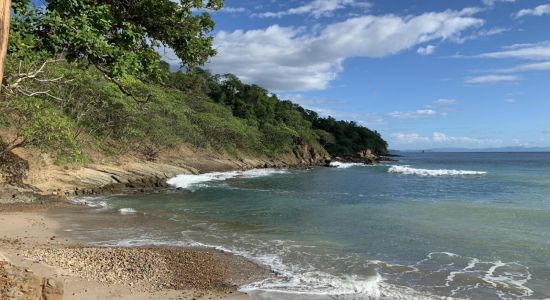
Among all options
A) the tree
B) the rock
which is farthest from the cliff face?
the rock

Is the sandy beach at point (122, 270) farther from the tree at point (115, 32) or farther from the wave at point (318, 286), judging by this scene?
the tree at point (115, 32)

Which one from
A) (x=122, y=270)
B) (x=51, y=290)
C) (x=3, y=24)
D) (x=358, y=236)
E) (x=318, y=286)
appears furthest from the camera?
(x=358, y=236)

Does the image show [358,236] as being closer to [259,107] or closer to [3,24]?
[3,24]

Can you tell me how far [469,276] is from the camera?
12.1 meters

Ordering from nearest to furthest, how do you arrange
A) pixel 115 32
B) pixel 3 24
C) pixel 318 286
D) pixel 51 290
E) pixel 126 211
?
pixel 3 24 → pixel 51 290 → pixel 115 32 → pixel 318 286 → pixel 126 211

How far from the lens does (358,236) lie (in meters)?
17.2

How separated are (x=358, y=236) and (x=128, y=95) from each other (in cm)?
1140

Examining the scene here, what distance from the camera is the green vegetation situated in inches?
288

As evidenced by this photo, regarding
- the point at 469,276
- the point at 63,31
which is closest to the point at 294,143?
the point at 469,276

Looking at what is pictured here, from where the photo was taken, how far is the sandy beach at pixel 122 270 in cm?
919

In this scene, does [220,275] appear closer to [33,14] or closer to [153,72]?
[153,72]

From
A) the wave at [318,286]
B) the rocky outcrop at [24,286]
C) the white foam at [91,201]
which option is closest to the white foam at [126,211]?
the white foam at [91,201]

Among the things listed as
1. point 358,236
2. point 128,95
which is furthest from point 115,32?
point 358,236

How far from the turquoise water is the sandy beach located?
975 millimetres
